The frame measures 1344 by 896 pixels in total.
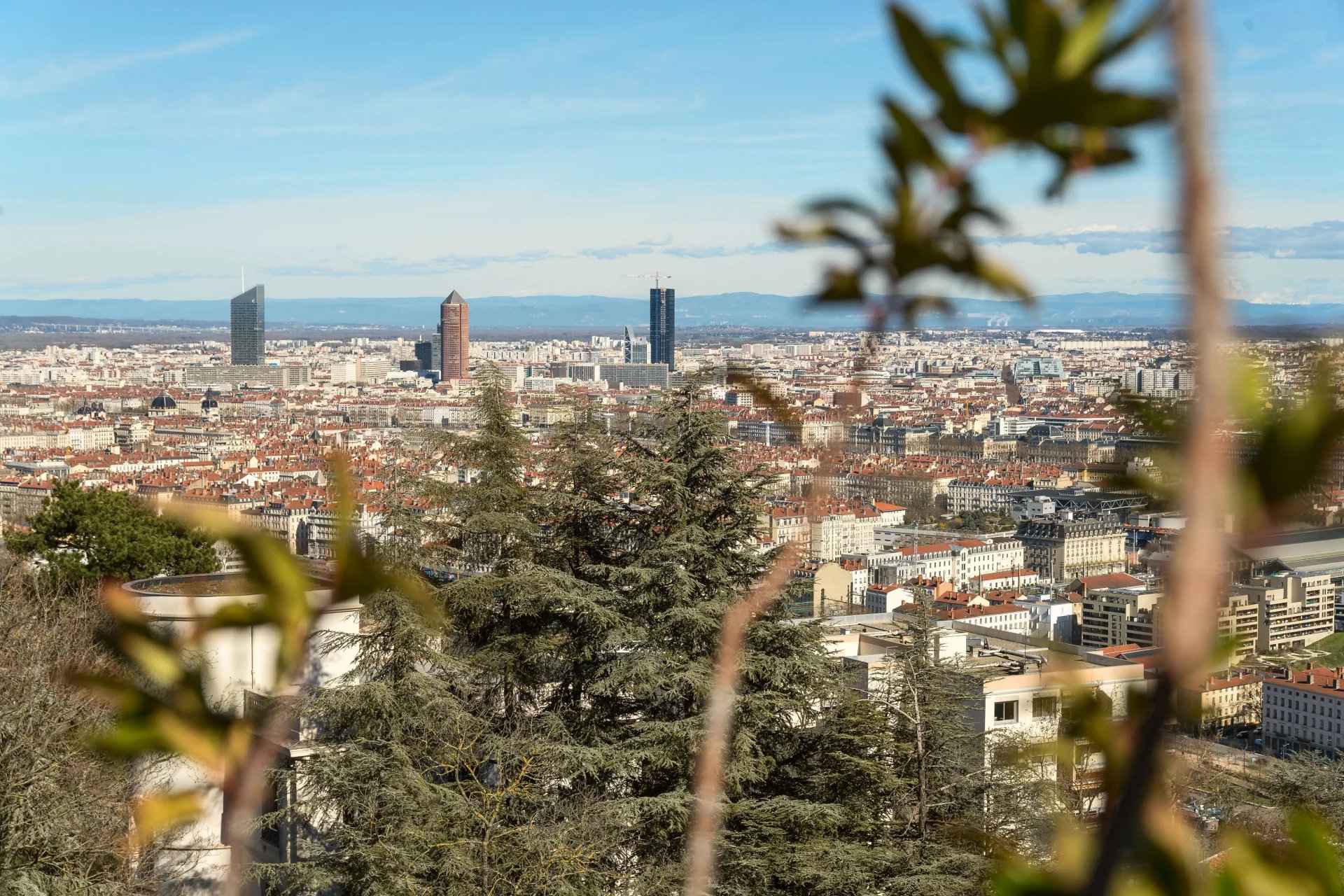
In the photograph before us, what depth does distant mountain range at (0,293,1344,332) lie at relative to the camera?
34 centimetres

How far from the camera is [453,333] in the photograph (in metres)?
70.4

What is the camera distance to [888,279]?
314 mm

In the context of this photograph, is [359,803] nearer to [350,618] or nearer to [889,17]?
[350,618]

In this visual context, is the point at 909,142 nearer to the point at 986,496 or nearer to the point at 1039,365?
the point at 1039,365

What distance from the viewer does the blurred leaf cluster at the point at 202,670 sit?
39cm

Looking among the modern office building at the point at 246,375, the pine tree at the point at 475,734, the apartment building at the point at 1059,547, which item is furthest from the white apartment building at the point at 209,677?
the modern office building at the point at 246,375

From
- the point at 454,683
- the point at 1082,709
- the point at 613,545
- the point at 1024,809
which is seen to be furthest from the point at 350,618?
the point at 1082,709

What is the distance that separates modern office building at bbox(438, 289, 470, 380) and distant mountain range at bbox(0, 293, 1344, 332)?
2.87 m

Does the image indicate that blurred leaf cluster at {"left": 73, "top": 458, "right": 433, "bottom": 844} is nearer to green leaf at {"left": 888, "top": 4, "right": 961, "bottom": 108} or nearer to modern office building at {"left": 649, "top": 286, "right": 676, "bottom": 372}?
green leaf at {"left": 888, "top": 4, "right": 961, "bottom": 108}

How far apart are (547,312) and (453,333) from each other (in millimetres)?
5281

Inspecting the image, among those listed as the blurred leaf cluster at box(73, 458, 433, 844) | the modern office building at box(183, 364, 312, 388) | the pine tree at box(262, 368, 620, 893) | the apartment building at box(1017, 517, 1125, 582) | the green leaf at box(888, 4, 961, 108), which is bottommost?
the apartment building at box(1017, 517, 1125, 582)

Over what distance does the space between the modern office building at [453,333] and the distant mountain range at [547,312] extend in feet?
9.43

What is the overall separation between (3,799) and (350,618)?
233 cm

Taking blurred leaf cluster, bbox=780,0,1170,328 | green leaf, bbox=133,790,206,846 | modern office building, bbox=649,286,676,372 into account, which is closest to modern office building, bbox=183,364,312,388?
modern office building, bbox=649,286,676,372
